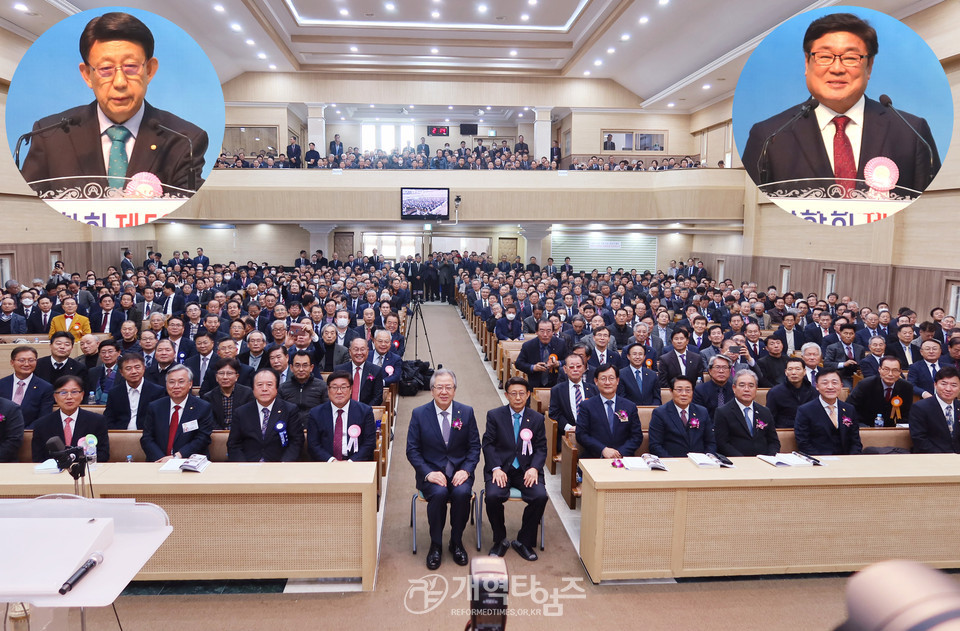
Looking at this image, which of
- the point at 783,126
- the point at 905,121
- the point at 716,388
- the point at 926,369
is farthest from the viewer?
the point at 926,369

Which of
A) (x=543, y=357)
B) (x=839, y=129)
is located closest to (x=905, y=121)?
(x=839, y=129)

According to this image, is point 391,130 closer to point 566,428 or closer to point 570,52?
point 570,52

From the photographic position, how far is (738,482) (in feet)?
12.2

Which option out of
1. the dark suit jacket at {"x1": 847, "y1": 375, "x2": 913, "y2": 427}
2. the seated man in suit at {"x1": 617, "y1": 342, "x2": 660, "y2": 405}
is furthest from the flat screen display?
the dark suit jacket at {"x1": 847, "y1": 375, "x2": 913, "y2": 427}

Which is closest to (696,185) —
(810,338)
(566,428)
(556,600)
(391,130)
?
(810,338)

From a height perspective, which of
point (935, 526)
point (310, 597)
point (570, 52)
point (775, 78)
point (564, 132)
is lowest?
point (310, 597)

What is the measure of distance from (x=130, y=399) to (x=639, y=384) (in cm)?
462

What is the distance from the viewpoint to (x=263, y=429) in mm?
4469

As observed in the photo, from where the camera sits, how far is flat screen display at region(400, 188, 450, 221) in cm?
1958

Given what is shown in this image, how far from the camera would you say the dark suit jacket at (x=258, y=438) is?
4.44 meters

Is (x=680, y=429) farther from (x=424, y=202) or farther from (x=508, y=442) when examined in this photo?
(x=424, y=202)

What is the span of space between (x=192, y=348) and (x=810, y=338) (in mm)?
8099

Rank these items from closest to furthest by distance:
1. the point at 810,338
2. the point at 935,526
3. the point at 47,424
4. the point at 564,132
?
the point at 935,526
the point at 47,424
the point at 810,338
the point at 564,132

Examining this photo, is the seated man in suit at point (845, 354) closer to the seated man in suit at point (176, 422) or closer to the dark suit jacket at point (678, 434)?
the dark suit jacket at point (678, 434)
